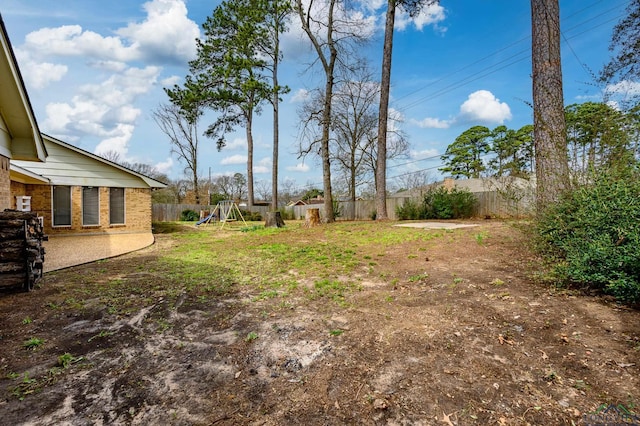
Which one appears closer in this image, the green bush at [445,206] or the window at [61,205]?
the window at [61,205]

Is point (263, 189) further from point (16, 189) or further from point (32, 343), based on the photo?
point (32, 343)

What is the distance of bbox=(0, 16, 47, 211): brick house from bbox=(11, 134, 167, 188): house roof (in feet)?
16.9

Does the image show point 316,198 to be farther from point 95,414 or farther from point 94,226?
point 95,414

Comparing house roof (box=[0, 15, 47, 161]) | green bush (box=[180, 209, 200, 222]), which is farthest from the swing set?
house roof (box=[0, 15, 47, 161])

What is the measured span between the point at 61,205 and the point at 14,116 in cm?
669

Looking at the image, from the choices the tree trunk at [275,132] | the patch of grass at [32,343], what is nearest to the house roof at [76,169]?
the tree trunk at [275,132]

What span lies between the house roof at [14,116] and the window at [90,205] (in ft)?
17.7

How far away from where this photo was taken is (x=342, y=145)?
2220 centimetres

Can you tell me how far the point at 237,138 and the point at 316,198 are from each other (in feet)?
66.7

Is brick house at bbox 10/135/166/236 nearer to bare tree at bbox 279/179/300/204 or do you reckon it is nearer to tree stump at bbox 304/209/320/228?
tree stump at bbox 304/209/320/228

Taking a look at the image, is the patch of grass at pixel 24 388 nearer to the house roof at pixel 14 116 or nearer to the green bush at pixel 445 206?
the house roof at pixel 14 116

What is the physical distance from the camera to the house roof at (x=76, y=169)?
9.90m

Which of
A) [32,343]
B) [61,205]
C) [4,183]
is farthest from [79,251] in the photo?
[32,343]

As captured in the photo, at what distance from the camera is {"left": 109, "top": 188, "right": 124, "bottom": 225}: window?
11079 millimetres
